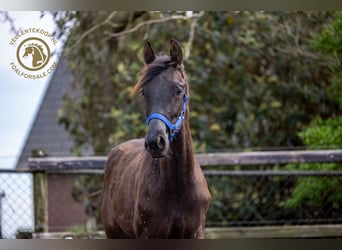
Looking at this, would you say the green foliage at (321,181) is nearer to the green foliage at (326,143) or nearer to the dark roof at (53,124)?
the green foliage at (326,143)

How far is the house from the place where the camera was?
7.01m

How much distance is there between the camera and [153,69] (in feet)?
15.1

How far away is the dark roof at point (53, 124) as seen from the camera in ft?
27.5

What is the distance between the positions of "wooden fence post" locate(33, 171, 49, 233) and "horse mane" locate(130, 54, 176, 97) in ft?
6.58

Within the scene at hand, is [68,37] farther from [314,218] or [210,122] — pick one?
[314,218]

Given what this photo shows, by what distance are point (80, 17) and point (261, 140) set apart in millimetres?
2171

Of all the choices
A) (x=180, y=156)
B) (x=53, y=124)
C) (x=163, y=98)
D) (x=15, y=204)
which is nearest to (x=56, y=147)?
(x=53, y=124)

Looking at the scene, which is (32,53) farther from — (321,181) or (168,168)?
(321,181)

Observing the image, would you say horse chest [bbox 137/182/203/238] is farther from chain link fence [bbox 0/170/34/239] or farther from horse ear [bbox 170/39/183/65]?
chain link fence [bbox 0/170/34/239]

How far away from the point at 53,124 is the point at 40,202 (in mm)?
2781

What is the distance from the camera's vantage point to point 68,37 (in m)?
6.91

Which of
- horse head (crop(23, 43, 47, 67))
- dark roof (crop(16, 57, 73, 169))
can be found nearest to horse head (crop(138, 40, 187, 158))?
horse head (crop(23, 43, 47, 67))

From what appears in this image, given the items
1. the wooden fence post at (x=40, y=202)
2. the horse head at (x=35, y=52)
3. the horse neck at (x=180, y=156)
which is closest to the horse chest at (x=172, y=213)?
the horse neck at (x=180, y=156)
